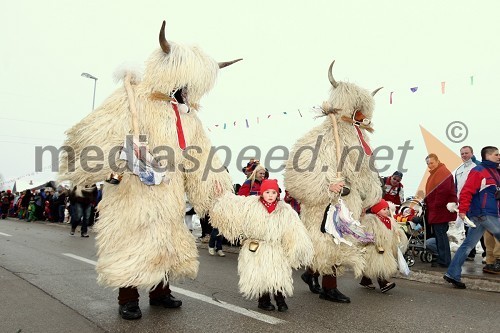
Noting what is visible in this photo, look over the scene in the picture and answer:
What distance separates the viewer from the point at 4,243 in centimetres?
995

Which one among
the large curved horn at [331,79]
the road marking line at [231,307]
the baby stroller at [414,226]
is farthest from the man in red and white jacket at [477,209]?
the road marking line at [231,307]

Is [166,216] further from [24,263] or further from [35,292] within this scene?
[24,263]

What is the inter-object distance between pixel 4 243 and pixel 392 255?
871 centimetres

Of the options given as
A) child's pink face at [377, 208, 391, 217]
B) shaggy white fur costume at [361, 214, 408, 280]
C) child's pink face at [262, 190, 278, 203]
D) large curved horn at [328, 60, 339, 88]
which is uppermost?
large curved horn at [328, 60, 339, 88]

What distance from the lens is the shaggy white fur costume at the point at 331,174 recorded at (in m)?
4.84

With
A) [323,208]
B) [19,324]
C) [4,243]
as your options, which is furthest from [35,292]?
[4,243]

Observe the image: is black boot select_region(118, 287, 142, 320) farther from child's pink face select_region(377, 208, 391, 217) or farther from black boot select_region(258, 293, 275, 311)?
child's pink face select_region(377, 208, 391, 217)

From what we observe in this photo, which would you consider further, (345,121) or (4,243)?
(4,243)

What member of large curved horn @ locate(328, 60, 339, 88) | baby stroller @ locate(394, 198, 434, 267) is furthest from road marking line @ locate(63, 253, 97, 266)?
baby stroller @ locate(394, 198, 434, 267)

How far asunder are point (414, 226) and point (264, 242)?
563cm

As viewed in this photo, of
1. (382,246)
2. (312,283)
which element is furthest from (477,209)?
(312,283)

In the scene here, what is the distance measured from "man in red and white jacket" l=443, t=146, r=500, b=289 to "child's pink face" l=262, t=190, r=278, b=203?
289 cm

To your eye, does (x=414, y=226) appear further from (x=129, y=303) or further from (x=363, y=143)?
(x=129, y=303)

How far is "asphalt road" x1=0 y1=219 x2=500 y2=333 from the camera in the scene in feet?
12.2
